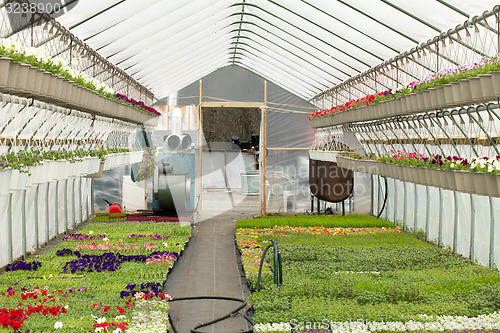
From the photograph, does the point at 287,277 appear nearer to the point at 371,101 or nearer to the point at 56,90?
the point at 371,101

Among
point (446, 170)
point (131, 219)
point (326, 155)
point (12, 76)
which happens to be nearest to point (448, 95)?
point (446, 170)

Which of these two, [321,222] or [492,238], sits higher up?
[492,238]

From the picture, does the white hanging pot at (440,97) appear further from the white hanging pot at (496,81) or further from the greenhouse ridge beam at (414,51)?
the white hanging pot at (496,81)

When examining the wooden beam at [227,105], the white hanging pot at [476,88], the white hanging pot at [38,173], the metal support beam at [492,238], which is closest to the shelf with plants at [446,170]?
the white hanging pot at [476,88]

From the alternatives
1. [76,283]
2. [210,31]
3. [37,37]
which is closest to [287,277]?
[76,283]

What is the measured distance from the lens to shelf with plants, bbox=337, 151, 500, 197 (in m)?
5.47

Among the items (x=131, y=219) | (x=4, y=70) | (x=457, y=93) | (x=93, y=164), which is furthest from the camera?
(x=131, y=219)

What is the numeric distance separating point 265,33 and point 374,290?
10.1 m

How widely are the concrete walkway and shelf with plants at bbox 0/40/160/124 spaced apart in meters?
3.21

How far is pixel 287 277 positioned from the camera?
27.4 feet

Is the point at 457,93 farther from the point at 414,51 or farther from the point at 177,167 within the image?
the point at 177,167

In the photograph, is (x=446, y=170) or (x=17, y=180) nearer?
(x=17, y=180)

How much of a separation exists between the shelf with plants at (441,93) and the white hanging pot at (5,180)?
452cm

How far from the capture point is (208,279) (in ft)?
33.8
